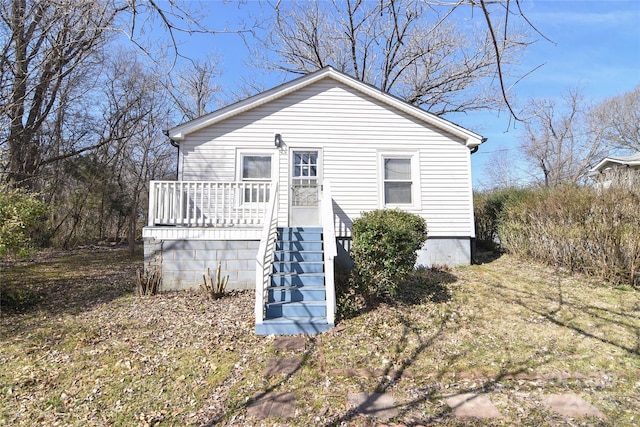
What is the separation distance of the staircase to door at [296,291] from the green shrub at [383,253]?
2.61 feet

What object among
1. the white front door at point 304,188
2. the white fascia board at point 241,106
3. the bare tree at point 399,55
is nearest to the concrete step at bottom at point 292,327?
the white front door at point 304,188

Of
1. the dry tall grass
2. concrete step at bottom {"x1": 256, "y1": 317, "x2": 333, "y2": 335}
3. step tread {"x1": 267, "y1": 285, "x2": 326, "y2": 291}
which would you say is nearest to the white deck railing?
step tread {"x1": 267, "y1": 285, "x2": 326, "y2": 291}

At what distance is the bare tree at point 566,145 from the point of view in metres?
24.2

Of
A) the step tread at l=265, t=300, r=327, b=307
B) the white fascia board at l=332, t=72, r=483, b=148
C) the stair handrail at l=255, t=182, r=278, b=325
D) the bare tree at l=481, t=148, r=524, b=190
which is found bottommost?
the step tread at l=265, t=300, r=327, b=307

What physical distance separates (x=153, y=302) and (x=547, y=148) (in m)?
31.1

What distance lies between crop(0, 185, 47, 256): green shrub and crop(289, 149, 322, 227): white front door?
4968 millimetres

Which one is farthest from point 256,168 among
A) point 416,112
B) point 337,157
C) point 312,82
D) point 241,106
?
point 416,112

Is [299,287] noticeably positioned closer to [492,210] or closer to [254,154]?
[254,154]

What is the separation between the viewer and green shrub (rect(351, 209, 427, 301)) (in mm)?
5180

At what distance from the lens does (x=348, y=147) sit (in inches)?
323

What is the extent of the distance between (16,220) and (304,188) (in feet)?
18.0

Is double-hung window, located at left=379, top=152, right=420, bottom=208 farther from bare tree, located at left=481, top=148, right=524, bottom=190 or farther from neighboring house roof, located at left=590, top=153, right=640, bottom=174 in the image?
bare tree, located at left=481, top=148, right=524, bottom=190

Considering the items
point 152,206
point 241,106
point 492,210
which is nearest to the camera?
point 152,206

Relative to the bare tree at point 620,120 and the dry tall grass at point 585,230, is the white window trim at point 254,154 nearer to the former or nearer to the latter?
the dry tall grass at point 585,230
